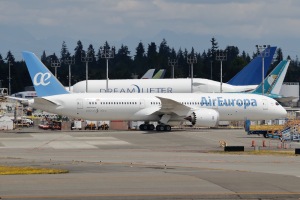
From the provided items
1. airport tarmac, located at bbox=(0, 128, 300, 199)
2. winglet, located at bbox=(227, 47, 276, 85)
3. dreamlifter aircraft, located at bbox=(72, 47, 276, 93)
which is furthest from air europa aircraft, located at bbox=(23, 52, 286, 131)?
winglet, located at bbox=(227, 47, 276, 85)

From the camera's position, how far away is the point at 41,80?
221ft

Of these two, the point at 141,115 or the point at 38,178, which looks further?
the point at 141,115

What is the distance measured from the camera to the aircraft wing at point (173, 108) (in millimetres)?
66125

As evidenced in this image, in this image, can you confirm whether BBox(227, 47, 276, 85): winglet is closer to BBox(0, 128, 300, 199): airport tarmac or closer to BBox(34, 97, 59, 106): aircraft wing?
BBox(34, 97, 59, 106): aircraft wing

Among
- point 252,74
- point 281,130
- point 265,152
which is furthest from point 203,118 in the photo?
point 252,74

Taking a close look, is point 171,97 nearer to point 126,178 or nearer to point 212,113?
point 212,113

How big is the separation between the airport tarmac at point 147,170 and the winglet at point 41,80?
11.8 metres

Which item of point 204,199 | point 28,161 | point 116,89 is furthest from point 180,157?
point 116,89

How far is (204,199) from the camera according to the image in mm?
22609

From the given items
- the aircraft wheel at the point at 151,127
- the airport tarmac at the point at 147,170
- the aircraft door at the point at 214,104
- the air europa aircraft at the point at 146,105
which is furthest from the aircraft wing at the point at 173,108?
the airport tarmac at the point at 147,170

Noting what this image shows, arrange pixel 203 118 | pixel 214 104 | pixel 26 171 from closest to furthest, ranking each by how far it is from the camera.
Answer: pixel 26 171
pixel 203 118
pixel 214 104

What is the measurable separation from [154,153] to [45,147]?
29.0 feet

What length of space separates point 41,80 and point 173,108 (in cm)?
1218

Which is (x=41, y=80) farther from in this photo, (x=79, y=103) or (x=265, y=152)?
(x=265, y=152)
